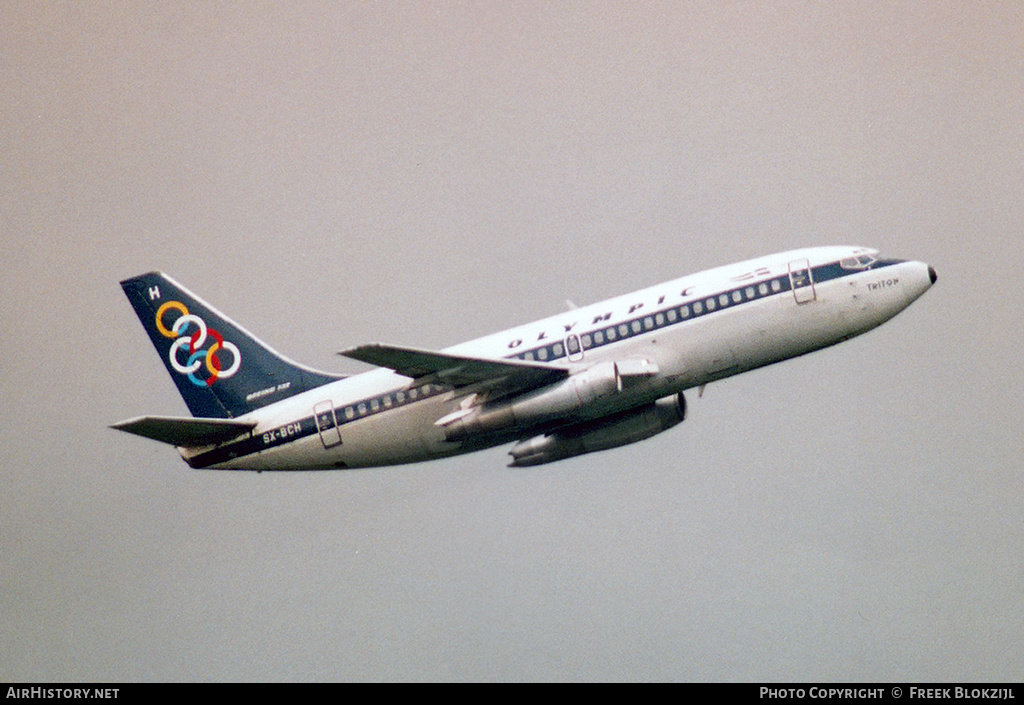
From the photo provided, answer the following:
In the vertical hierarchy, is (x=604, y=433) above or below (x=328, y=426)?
below

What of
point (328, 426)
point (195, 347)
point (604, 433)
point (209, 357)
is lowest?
point (604, 433)

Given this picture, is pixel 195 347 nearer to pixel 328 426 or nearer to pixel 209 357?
pixel 209 357

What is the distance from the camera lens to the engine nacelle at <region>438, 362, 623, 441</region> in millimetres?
51562

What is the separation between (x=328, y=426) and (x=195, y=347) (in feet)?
23.9

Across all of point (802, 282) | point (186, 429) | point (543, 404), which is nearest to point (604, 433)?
point (543, 404)

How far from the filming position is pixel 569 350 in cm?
5306

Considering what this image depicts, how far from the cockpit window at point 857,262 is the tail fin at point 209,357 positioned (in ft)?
64.6

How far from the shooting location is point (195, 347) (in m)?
58.7

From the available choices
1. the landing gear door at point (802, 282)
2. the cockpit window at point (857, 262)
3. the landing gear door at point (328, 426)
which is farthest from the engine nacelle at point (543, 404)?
the cockpit window at point (857, 262)

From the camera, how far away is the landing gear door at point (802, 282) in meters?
52.6

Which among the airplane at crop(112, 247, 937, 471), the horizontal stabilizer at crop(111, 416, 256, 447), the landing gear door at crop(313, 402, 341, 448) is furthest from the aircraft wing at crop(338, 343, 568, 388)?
the horizontal stabilizer at crop(111, 416, 256, 447)

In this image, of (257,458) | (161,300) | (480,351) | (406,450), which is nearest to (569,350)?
(480,351)

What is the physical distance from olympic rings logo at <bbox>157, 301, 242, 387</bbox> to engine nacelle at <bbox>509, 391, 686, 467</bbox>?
1188 centimetres
